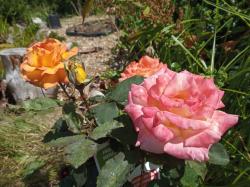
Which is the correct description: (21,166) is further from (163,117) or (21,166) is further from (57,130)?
(163,117)

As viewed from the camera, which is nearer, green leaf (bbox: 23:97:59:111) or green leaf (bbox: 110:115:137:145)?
green leaf (bbox: 110:115:137:145)

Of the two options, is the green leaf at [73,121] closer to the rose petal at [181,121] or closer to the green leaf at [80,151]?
the green leaf at [80,151]

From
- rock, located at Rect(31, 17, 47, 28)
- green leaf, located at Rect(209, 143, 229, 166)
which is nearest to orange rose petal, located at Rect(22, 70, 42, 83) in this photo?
green leaf, located at Rect(209, 143, 229, 166)

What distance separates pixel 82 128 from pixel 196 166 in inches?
15.2

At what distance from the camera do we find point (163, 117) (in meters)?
1.15

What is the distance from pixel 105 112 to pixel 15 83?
132 inches

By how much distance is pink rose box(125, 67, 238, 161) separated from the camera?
45.1 inches

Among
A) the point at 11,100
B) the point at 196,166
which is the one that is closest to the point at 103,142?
the point at 196,166

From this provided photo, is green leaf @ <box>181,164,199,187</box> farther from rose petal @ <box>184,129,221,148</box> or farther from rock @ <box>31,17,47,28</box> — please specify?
rock @ <box>31,17,47,28</box>

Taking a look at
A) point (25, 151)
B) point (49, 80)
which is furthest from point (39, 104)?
point (25, 151)

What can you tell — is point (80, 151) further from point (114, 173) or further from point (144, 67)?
point (144, 67)

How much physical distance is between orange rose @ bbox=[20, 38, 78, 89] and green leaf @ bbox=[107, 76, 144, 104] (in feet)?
0.69

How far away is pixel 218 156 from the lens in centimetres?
130

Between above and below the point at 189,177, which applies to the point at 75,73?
above
